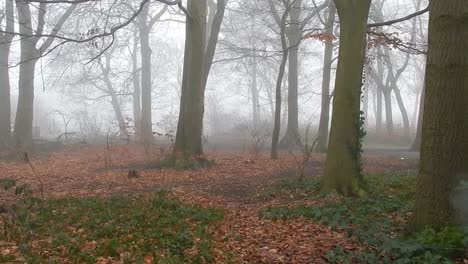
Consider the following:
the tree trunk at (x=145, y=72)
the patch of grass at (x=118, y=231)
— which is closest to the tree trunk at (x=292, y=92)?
the tree trunk at (x=145, y=72)

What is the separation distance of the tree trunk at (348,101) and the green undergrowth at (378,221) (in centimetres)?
43

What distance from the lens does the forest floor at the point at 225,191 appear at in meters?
5.49

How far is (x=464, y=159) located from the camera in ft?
16.6

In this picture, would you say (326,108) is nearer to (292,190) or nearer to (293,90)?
(293,90)

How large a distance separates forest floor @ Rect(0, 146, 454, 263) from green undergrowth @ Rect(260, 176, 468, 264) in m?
0.14

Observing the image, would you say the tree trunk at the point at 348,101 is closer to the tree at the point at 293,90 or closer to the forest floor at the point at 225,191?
the forest floor at the point at 225,191

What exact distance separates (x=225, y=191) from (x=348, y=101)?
352 centimetres

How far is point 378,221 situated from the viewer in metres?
6.39

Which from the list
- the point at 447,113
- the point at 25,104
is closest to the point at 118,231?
the point at 447,113

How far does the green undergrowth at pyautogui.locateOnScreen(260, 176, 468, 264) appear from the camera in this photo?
4.70 metres

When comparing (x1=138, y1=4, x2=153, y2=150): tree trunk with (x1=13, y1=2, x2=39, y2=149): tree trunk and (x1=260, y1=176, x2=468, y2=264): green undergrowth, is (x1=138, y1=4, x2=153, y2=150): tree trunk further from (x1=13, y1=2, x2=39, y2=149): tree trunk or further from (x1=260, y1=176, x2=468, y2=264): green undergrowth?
(x1=260, y1=176, x2=468, y2=264): green undergrowth

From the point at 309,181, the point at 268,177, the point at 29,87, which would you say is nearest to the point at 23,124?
the point at 29,87

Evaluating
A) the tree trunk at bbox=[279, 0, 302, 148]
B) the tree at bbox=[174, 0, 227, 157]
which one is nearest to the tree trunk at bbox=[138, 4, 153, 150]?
the tree trunk at bbox=[279, 0, 302, 148]

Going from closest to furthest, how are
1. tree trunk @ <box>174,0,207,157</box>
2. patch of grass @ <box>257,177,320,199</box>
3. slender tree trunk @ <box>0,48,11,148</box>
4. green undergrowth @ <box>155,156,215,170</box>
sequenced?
patch of grass @ <box>257,177,320,199</box> → green undergrowth @ <box>155,156,215,170</box> → tree trunk @ <box>174,0,207,157</box> → slender tree trunk @ <box>0,48,11,148</box>
